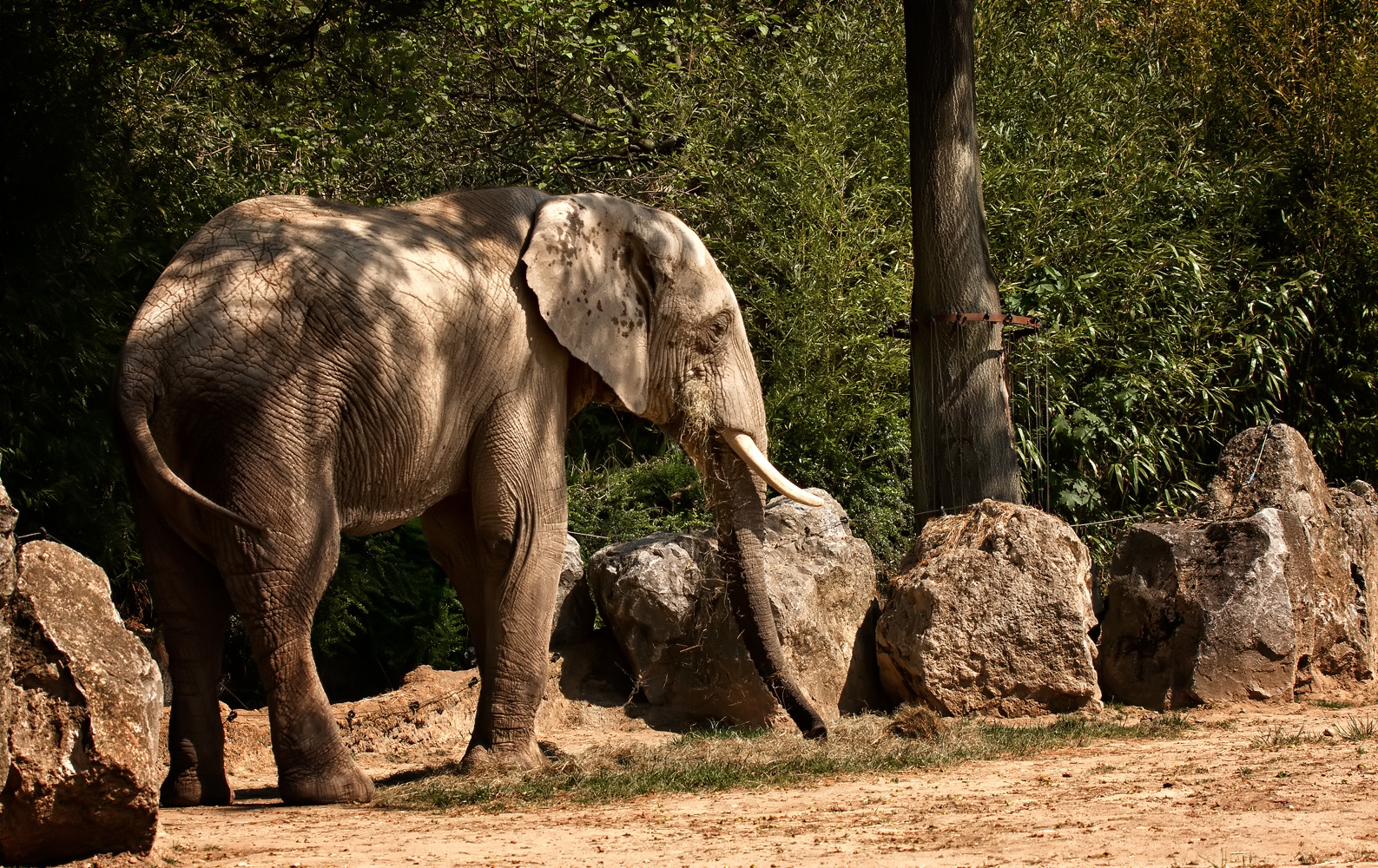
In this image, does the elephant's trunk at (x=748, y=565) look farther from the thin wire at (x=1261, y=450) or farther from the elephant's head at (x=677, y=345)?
the thin wire at (x=1261, y=450)

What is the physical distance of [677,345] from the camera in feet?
25.0

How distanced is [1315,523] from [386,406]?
19.6 feet

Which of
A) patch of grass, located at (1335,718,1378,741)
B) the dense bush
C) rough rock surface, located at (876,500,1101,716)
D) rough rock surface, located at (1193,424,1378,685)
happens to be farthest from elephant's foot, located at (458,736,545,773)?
rough rock surface, located at (1193,424,1378,685)

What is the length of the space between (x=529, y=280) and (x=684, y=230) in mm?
1174

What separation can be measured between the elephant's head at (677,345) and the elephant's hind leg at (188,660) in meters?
1.99

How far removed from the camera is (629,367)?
7289 millimetres

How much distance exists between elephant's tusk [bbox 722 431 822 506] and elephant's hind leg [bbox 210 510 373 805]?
250 centimetres

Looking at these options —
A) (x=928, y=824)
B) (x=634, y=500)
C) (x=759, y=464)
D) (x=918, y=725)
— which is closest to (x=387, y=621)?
(x=634, y=500)

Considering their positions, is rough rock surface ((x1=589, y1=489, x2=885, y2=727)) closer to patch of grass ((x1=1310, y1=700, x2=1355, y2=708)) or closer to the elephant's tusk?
the elephant's tusk

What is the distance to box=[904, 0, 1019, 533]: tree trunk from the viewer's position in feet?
29.7

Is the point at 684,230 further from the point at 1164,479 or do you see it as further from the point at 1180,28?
the point at 1180,28

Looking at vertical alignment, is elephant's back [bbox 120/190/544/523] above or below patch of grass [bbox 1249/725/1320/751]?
above

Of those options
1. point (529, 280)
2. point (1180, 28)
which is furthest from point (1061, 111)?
point (529, 280)

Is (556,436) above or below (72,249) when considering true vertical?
below
